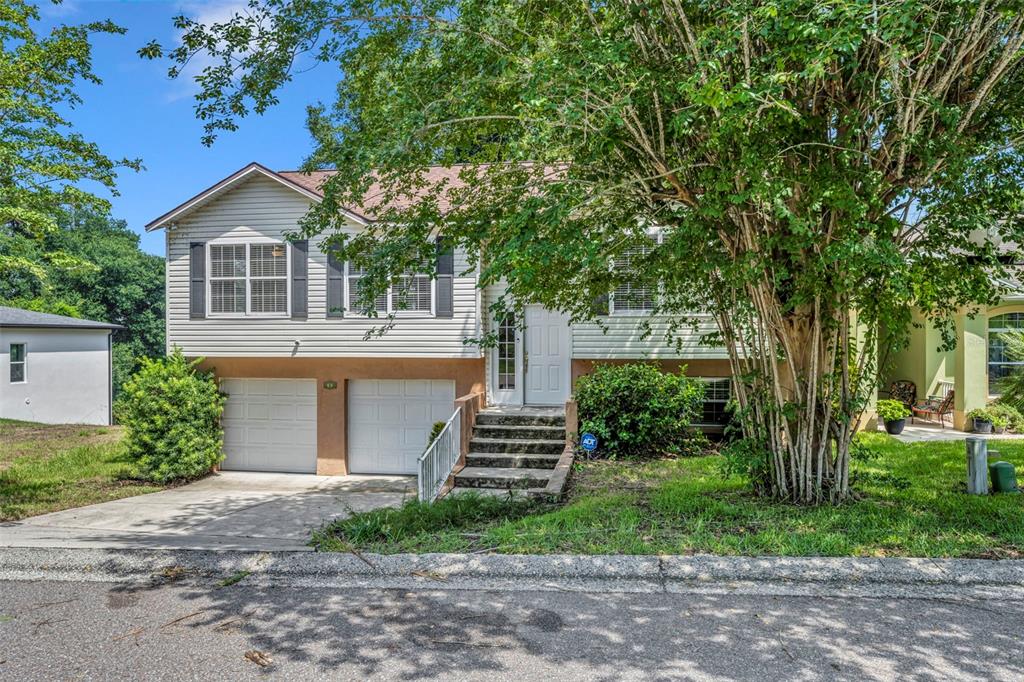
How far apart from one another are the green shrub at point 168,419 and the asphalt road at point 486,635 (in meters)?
8.63

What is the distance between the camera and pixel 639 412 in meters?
10.2

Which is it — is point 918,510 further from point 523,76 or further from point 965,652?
point 523,76

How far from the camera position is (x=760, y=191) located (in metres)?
4.31

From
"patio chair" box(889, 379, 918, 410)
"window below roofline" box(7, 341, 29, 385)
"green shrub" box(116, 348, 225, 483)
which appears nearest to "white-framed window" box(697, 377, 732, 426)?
"patio chair" box(889, 379, 918, 410)

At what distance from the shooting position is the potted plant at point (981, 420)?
1189cm

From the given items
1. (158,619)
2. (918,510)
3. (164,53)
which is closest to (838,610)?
(918,510)

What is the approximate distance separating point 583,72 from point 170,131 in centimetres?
1095

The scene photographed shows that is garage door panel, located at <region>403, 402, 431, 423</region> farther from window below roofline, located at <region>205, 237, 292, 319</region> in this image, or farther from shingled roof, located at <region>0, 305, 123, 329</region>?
shingled roof, located at <region>0, 305, 123, 329</region>

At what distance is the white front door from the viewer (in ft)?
41.9

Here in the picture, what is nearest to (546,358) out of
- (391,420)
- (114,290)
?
(391,420)

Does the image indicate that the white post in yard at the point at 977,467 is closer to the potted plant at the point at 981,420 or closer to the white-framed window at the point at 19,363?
the potted plant at the point at 981,420

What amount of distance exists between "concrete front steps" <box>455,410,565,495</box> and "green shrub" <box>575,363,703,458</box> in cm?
74

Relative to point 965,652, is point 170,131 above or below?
above

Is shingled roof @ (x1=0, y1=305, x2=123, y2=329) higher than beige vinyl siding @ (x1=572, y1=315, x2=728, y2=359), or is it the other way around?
shingled roof @ (x1=0, y1=305, x2=123, y2=329)
